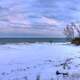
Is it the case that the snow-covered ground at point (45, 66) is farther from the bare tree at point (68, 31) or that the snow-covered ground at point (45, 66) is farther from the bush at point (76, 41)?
the bare tree at point (68, 31)

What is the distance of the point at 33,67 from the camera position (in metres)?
3.07

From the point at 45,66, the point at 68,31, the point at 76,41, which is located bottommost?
the point at 45,66

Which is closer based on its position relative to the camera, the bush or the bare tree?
the bare tree

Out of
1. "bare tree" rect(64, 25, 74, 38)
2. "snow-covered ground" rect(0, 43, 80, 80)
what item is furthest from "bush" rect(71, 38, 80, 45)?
"bare tree" rect(64, 25, 74, 38)

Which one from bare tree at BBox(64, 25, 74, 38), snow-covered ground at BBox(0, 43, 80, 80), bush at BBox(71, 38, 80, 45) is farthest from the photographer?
bush at BBox(71, 38, 80, 45)

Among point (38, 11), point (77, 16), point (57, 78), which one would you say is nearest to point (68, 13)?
point (77, 16)

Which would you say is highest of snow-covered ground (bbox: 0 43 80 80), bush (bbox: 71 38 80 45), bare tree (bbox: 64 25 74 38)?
bare tree (bbox: 64 25 74 38)

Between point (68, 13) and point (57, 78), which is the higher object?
point (68, 13)

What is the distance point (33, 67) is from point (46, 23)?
0.57 m

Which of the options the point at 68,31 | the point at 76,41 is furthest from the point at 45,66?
the point at 76,41

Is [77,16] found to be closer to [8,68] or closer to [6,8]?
[6,8]

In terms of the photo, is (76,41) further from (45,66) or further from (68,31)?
(45,66)

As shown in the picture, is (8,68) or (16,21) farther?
(8,68)

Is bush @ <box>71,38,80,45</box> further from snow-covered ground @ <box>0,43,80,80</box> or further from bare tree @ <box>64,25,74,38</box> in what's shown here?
bare tree @ <box>64,25,74,38</box>
